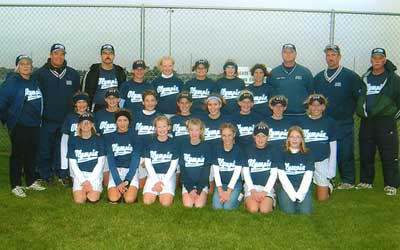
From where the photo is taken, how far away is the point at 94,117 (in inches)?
298

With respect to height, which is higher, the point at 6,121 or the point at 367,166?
the point at 6,121

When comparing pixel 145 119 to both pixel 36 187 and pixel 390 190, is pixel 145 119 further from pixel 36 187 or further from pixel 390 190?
pixel 390 190

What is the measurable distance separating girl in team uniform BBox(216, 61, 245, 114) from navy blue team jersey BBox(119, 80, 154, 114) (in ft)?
3.60

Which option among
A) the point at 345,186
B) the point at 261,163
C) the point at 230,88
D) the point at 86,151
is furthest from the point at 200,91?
the point at 345,186

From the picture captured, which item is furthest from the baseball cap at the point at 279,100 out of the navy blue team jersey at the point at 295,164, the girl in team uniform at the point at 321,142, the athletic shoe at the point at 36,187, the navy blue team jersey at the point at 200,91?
the athletic shoe at the point at 36,187

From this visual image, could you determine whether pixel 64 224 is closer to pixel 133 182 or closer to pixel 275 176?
pixel 133 182

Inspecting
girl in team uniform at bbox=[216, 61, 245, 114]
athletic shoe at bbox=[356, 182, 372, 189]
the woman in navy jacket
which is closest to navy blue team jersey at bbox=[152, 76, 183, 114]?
girl in team uniform at bbox=[216, 61, 245, 114]

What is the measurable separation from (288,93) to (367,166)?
180 centimetres

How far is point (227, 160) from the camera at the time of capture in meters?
6.89

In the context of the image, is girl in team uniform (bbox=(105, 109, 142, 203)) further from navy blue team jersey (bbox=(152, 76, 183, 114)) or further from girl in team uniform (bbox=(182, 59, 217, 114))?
girl in team uniform (bbox=(182, 59, 217, 114))

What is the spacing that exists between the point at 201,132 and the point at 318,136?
1.79m

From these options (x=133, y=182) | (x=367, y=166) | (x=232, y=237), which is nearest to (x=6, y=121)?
(x=133, y=182)

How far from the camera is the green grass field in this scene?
525cm

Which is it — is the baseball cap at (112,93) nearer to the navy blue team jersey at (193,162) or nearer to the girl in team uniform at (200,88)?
the girl in team uniform at (200,88)
